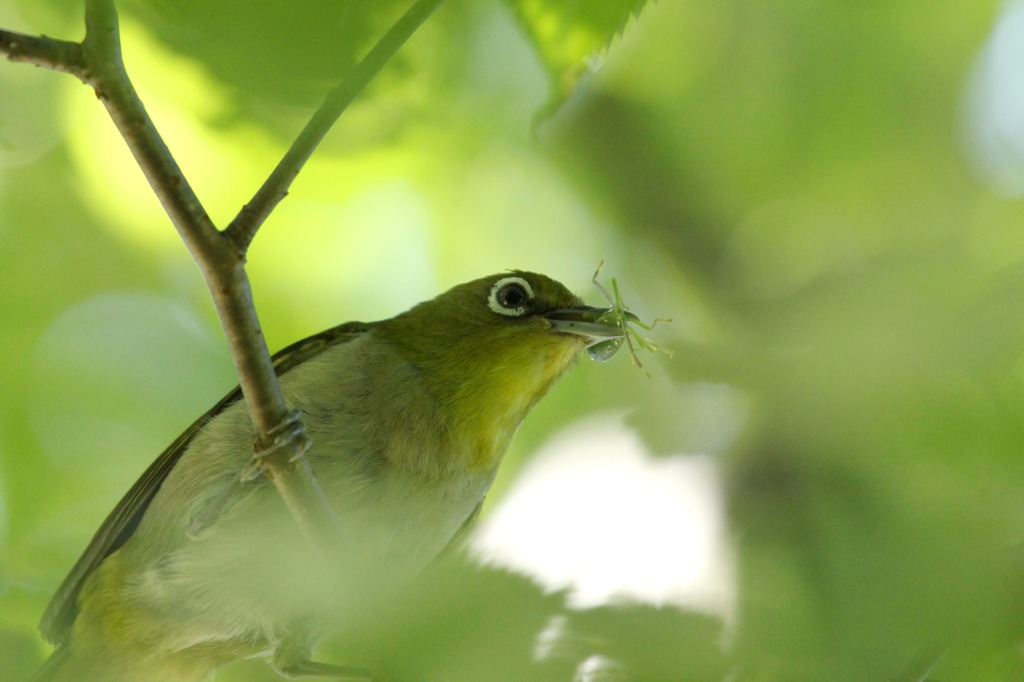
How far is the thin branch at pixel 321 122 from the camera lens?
0.70m

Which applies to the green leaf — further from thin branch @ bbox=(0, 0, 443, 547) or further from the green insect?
the green insect

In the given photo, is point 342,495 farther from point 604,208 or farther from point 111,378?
point 604,208

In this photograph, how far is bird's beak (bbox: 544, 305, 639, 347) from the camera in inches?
93.7

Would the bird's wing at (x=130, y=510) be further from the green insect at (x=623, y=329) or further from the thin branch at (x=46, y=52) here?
the thin branch at (x=46, y=52)

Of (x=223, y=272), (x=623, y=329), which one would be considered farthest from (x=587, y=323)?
(x=223, y=272)

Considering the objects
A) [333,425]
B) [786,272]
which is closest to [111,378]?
[333,425]

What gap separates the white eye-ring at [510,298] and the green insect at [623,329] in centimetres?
47

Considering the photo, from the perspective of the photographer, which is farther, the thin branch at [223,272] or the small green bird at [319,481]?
the small green bird at [319,481]

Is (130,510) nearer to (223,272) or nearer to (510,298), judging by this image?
(510,298)

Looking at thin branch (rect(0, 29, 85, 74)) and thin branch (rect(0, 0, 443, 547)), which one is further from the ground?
thin branch (rect(0, 29, 85, 74))

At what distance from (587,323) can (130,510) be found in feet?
4.78

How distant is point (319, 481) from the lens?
7.79ft

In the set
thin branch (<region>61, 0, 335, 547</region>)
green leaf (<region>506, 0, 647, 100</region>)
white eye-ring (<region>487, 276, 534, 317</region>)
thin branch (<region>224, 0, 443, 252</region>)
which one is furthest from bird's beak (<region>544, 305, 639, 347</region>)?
green leaf (<region>506, 0, 647, 100</region>)

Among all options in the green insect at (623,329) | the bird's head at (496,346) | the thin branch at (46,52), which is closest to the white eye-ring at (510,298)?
the bird's head at (496,346)
